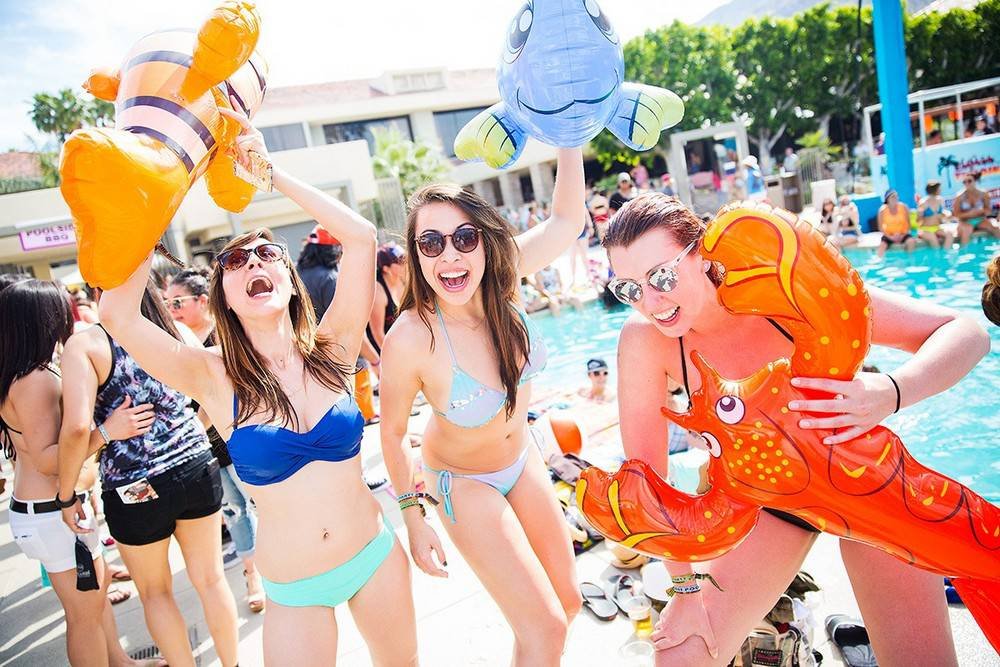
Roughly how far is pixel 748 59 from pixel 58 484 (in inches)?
1515

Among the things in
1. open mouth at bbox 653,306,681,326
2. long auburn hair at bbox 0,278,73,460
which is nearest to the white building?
long auburn hair at bbox 0,278,73,460

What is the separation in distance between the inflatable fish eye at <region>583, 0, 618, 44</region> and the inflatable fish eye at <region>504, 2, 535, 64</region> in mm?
216

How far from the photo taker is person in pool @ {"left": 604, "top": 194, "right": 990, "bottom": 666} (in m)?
1.83

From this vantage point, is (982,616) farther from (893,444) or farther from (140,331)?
(140,331)

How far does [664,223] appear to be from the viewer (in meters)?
1.88

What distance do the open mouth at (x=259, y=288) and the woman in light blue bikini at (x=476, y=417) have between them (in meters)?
0.46

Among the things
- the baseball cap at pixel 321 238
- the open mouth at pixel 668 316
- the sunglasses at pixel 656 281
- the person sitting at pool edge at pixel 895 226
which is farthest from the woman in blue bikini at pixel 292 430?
the person sitting at pool edge at pixel 895 226

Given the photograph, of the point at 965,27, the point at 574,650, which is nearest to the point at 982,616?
the point at 574,650

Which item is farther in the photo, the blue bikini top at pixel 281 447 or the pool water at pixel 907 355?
the pool water at pixel 907 355

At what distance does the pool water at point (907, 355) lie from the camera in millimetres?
4969

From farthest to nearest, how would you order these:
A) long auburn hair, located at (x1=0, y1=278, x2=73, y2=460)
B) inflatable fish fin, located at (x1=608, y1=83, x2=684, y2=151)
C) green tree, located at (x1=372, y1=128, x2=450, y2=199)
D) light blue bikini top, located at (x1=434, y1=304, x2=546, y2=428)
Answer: green tree, located at (x1=372, y1=128, x2=450, y2=199)
long auburn hair, located at (x1=0, y1=278, x2=73, y2=460)
inflatable fish fin, located at (x1=608, y1=83, x2=684, y2=151)
light blue bikini top, located at (x1=434, y1=304, x2=546, y2=428)

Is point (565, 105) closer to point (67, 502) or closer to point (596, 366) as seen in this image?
point (67, 502)

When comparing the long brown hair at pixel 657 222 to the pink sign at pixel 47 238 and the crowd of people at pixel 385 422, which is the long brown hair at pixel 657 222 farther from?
the pink sign at pixel 47 238

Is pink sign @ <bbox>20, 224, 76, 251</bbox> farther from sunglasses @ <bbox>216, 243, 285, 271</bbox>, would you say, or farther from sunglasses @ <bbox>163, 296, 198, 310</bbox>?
sunglasses @ <bbox>216, 243, 285, 271</bbox>
